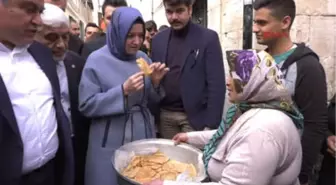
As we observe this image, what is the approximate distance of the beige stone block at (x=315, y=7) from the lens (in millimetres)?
3014

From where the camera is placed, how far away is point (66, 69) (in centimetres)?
218

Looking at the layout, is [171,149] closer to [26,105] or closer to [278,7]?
[26,105]

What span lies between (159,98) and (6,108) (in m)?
1.25

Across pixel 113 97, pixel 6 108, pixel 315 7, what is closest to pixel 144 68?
pixel 113 97

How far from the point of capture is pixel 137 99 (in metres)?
2.16

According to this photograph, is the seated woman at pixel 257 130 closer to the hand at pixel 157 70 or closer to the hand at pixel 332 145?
the hand at pixel 157 70

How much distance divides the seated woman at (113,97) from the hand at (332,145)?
1.27 meters

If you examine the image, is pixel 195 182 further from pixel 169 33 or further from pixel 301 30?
pixel 301 30

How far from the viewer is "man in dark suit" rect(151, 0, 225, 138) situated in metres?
2.54

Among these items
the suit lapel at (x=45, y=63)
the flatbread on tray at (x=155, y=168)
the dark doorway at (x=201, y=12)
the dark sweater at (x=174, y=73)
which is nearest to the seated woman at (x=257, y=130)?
the flatbread on tray at (x=155, y=168)

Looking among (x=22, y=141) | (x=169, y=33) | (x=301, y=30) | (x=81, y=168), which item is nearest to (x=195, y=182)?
(x=22, y=141)

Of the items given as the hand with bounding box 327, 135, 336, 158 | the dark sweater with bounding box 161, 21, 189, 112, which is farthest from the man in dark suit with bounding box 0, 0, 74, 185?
the hand with bounding box 327, 135, 336, 158

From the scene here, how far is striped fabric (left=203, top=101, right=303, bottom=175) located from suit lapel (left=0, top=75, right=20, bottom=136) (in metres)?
0.90

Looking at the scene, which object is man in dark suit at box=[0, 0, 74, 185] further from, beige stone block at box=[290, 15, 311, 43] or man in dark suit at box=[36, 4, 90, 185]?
beige stone block at box=[290, 15, 311, 43]
